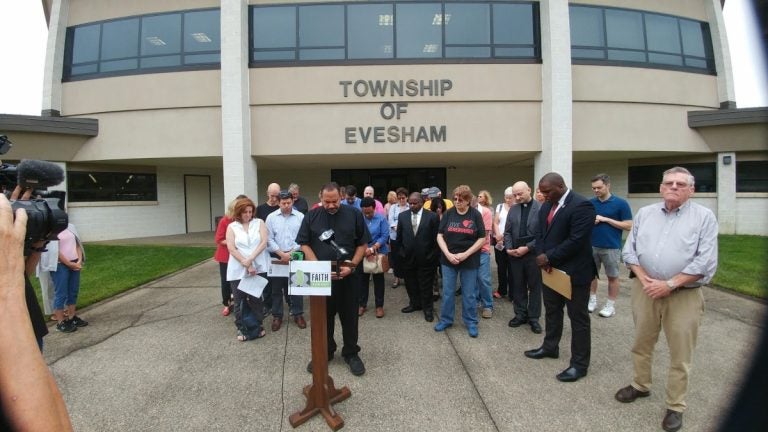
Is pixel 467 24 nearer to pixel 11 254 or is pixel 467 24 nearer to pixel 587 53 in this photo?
pixel 587 53

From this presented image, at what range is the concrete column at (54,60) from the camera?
12.8 metres

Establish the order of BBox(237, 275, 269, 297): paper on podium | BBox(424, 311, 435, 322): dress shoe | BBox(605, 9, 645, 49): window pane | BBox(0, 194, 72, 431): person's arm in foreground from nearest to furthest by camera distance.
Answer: BBox(0, 194, 72, 431): person's arm in foreground < BBox(237, 275, 269, 297): paper on podium < BBox(424, 311, 435, 322): dress shoe < BBox(605, 9, 645, 49): window pane

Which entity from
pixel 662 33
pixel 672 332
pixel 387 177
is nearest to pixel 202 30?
pixel 387 177

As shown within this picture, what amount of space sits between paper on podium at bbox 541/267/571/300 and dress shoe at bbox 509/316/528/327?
4.23 feet

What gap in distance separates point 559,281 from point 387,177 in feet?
41.7

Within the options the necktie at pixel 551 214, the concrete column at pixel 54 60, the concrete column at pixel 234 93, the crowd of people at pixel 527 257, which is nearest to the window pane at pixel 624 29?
the crowd of people at pixel 527 257

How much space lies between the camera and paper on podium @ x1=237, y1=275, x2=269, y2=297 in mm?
4602

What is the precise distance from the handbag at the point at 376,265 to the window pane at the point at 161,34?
461 inches

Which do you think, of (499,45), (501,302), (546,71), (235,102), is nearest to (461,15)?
(499,45)

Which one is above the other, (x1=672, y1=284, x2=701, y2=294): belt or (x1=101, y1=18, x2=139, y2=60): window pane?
(x1=101, y1=18, x2=139, y2=60): window pane

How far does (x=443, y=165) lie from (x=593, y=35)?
22.2 ft

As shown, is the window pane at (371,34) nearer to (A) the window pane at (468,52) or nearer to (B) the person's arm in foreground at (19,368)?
(A) the window pane at (468,52)

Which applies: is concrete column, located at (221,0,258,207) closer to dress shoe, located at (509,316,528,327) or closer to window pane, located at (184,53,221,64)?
window pane, located at (184,53,221,64)

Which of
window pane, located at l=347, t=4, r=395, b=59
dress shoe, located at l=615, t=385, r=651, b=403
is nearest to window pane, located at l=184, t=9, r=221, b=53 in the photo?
window pane, located at l=347, t=4, r=395, b=59
